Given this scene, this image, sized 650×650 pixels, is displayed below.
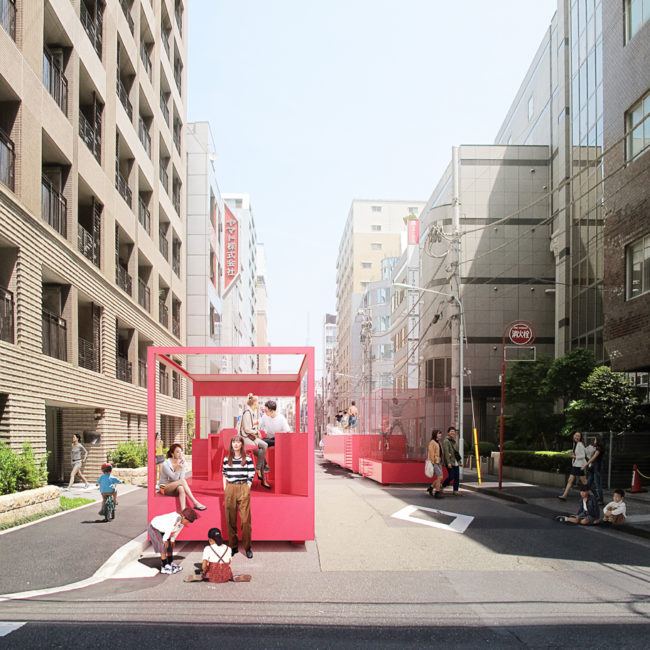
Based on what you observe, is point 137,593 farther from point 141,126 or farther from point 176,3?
point 176,3

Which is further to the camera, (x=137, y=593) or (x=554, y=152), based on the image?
(x=554, y=152)

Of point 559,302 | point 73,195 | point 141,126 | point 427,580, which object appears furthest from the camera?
point 559,302

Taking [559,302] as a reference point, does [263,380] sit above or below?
below

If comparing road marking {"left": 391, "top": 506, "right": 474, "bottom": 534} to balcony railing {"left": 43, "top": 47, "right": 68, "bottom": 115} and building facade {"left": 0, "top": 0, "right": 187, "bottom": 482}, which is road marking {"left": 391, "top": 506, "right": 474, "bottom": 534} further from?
balcony railing {"left": 43, "top": 47, "right": 68, "bottom": 115}

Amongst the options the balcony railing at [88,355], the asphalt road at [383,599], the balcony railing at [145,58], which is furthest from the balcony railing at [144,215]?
the asphalt road at [383,599]

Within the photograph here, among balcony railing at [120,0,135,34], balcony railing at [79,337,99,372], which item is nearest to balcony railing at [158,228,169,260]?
balcony railing at [120,0,135,34]

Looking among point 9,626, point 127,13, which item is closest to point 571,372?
point 127,13

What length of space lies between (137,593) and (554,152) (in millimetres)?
43257

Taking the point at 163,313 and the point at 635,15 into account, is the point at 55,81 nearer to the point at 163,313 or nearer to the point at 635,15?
the point at 163,313

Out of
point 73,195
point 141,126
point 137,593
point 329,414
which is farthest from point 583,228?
point 329,414

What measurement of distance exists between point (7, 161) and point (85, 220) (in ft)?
27.7

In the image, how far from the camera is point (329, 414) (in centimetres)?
14462

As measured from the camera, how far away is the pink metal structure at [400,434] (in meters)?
22.1

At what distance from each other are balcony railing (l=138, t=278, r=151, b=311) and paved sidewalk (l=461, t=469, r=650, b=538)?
15.6 meters
